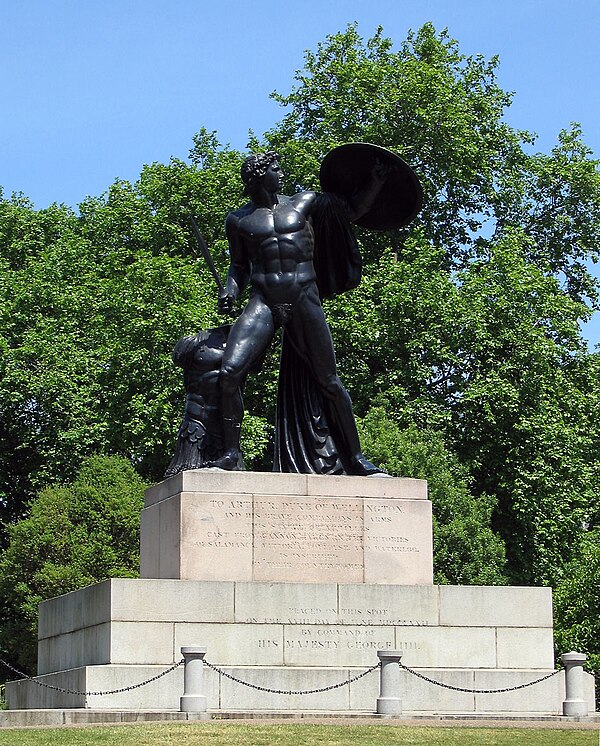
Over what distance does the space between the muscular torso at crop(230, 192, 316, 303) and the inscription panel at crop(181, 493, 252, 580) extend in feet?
9.43

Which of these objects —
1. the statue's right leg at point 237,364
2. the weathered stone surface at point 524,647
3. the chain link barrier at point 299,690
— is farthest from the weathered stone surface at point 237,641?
the weathered stone surface at point 524,647

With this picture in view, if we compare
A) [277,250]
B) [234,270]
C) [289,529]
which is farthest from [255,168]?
[289,529]

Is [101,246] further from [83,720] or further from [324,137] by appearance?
[83,720]

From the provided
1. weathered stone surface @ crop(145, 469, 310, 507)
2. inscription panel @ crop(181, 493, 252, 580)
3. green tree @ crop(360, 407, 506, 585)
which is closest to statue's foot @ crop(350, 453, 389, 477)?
weathered stone surface @ crop(145, 469, 310, 507)

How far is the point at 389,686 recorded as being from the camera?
1664 cm

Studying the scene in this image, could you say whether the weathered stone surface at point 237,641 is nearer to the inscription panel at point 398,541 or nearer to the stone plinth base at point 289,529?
the stone plinth base at point 289,529

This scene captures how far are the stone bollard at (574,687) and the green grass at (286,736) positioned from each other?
1.97 m

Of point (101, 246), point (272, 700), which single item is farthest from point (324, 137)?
point (272, 700)

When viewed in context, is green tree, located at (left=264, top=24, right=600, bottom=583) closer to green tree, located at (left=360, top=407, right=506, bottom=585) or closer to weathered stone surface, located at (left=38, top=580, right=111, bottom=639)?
green tree, located at (left=360, top=407, right=506, bottom=585)

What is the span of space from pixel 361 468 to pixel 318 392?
1.19m

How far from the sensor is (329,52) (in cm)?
4591

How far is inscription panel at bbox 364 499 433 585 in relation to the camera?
19438 millimetres

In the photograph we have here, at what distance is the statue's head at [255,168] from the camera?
66.1 ft

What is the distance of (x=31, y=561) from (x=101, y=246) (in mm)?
12239
